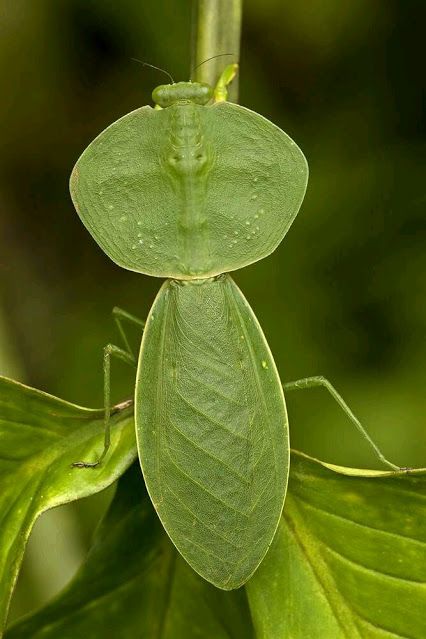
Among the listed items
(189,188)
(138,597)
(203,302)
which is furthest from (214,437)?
(189,188)

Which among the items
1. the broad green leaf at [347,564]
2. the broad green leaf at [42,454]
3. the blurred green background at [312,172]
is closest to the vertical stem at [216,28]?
the broad green leaf at [42,454]

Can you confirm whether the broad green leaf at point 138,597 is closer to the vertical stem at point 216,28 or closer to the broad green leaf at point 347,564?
the broad green leaf at point 347,564

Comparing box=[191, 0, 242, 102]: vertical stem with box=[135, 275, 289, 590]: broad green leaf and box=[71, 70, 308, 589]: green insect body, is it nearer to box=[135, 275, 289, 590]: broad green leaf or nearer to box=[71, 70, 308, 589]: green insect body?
box=[71, 70, 308, 589]: green insect body

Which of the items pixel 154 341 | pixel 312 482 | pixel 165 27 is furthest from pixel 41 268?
pixel 312 482

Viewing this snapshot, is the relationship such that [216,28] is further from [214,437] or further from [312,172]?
[312,172]

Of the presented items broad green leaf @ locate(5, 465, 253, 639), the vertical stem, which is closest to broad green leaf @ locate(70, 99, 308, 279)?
the vertical stem

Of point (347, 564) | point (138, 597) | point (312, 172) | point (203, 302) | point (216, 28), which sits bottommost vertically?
point (138, 597)
